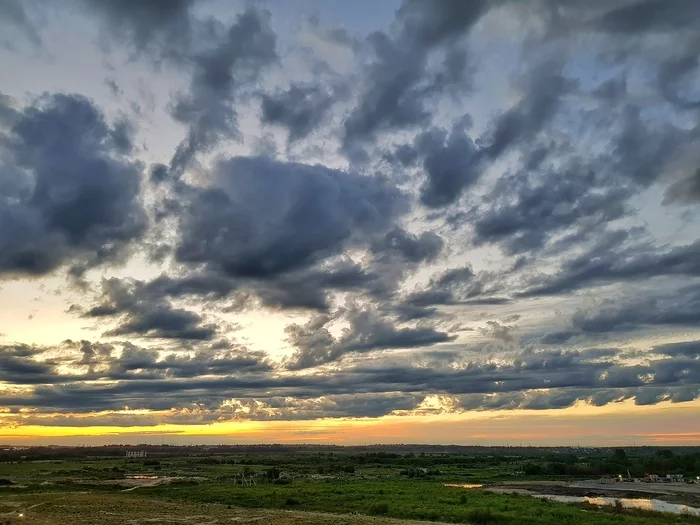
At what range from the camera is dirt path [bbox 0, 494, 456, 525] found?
52.5 m

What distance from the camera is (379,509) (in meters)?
61.1

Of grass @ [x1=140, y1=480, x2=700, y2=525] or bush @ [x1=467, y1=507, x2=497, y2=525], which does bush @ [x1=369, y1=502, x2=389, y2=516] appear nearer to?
grass @ [x1=140, y1=480, x2=700, y2=525]

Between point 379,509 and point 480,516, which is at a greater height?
point 379,509

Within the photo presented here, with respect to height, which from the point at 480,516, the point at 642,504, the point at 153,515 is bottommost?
the point at 642,504

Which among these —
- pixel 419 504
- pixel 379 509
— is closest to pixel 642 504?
pixel 419 504

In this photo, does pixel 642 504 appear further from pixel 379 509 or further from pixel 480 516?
pixel 379 509

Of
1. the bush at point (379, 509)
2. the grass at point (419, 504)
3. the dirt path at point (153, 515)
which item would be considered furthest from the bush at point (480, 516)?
the bush at point (379, 509)

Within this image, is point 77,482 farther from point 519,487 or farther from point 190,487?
point 519,487

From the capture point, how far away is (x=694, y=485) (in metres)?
101

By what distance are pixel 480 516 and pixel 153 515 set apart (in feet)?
106

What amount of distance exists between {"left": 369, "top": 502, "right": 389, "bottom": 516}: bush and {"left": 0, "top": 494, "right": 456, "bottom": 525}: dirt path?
3474 mm

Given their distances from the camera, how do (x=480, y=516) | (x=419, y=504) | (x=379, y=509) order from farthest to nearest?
(x=419, y=504) < (x=379, y=509) < (x=480, y=516)

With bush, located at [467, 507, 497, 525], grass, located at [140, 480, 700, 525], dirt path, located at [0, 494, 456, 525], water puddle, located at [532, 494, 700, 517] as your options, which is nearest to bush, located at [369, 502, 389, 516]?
grass, located at [140, 480, 700, 525]

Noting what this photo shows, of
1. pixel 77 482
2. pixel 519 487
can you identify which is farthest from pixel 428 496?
pixel 77 482
